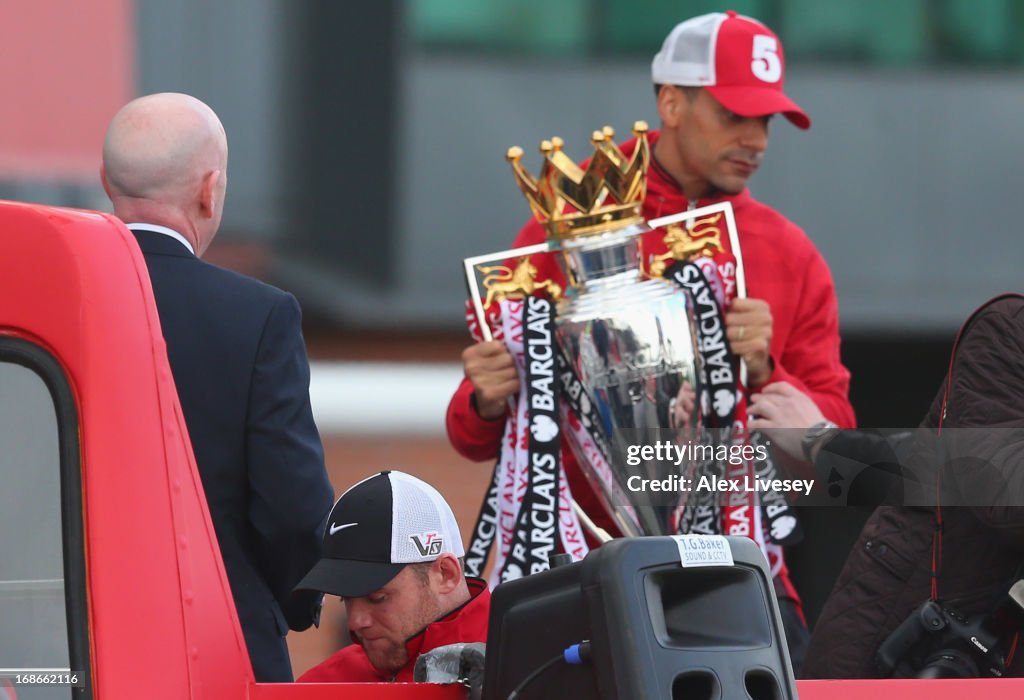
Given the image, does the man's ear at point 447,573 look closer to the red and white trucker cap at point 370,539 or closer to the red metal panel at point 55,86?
the red and white trucker cap at point 370,539

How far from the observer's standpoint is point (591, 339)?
10.1ft

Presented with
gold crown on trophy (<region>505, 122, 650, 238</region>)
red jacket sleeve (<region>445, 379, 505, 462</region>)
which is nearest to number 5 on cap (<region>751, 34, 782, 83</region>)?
gold crown on trophy (<region>505, 122, 650, 238</region>)

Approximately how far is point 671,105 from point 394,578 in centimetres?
150

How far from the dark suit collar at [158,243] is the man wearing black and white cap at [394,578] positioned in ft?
1.46

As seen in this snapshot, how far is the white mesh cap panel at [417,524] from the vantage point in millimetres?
2367

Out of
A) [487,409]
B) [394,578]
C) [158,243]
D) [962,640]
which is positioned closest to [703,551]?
[394,578]

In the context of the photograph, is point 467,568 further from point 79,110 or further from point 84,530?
point 79,110

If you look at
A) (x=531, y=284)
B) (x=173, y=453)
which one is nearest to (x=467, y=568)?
(x=531, y=284)

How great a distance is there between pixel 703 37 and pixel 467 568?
1130 millimetres

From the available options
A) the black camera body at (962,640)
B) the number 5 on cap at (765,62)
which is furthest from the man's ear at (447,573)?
the number 5 on cap at (765,62)

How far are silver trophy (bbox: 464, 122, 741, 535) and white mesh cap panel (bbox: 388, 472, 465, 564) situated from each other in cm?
54

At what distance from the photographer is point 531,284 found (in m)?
3.23

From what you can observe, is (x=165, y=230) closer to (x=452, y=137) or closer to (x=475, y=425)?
(x=475, y=425)

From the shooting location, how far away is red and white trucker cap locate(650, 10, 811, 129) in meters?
3.47
